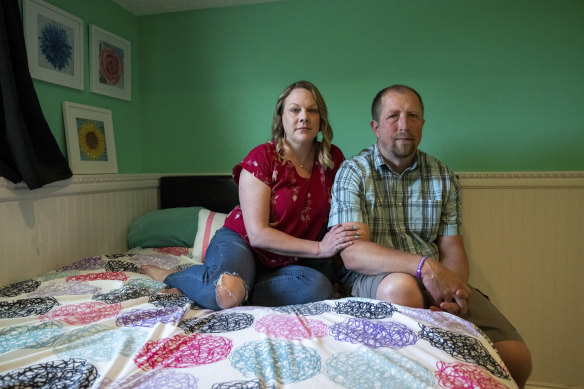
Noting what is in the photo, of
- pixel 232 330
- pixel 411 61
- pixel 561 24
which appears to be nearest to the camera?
pixel 232 330

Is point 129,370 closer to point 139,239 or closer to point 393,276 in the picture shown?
point 393,276

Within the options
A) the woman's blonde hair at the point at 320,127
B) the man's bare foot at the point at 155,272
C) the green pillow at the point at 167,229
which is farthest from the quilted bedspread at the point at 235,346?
the green pillow at the point at 167,229

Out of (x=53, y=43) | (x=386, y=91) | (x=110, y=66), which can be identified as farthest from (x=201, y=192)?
(x=386, y=91)

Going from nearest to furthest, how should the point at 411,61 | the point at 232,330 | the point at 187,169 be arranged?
the point at 232,330 < the point at 411,61 < the point at 187,169

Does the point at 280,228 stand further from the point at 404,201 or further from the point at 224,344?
the point at 224,344

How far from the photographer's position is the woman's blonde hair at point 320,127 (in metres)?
1.70

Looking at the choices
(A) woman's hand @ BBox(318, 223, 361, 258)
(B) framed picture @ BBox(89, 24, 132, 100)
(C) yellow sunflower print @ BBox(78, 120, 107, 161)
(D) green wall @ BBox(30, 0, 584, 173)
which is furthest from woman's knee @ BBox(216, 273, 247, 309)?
(B) framed picture @ BBox(89, 24, 132, 100)

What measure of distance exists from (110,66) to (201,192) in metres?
0.90

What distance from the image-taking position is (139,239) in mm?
2289

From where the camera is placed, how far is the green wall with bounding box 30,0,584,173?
2008 millimetres

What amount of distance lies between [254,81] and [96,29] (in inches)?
35.5

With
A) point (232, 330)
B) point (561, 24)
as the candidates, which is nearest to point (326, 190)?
point (232, 330)

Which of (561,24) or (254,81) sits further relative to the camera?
(254,81)

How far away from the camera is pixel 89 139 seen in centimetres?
218
